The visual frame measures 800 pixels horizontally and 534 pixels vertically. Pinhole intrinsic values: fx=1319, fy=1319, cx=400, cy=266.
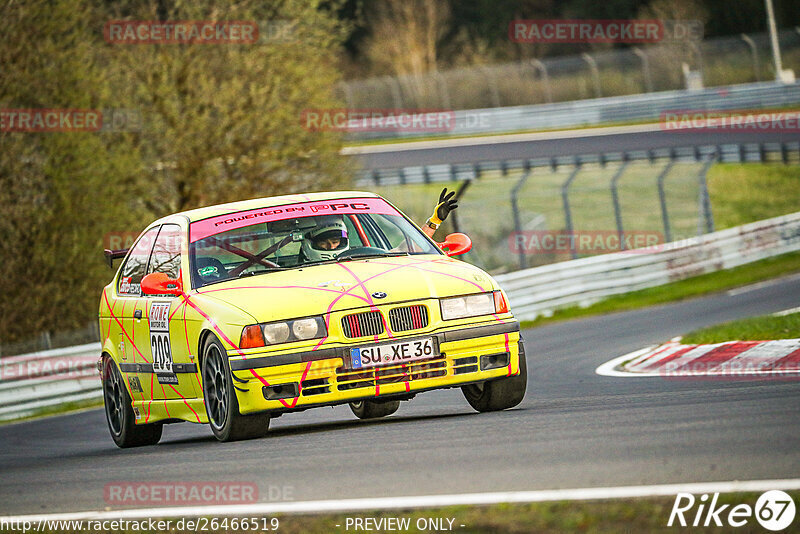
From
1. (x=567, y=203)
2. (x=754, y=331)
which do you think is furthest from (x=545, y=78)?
(x=754, y=331)

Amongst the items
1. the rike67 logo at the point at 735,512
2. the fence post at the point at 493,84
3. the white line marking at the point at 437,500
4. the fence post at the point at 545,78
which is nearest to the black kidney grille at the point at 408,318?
the white line marking at the point at 437,500

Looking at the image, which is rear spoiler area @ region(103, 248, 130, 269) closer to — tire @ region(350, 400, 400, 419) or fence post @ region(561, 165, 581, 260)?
tire @ region(350, 400, 400, 419)

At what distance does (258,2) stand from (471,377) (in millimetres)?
20944

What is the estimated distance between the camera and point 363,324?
317 inches

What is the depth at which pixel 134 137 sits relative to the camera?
2658 cm

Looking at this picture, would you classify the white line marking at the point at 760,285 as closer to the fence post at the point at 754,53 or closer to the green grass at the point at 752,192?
the green grass at the point at 752,192

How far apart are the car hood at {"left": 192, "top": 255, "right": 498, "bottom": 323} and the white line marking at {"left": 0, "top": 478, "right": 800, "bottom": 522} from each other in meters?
2.18

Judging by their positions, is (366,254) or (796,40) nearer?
(366,254)

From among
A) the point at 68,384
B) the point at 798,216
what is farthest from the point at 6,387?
the point at 798,216

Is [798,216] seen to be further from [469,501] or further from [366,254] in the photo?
[469,501]

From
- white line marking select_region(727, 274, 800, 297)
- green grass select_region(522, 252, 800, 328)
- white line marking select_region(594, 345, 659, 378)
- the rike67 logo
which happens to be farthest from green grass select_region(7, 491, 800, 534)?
white line marking select_region(727, 274, 800, 297)

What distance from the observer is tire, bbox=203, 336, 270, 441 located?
809cm

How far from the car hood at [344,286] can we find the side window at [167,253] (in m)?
0.61

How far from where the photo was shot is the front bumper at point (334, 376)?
26.0ft
